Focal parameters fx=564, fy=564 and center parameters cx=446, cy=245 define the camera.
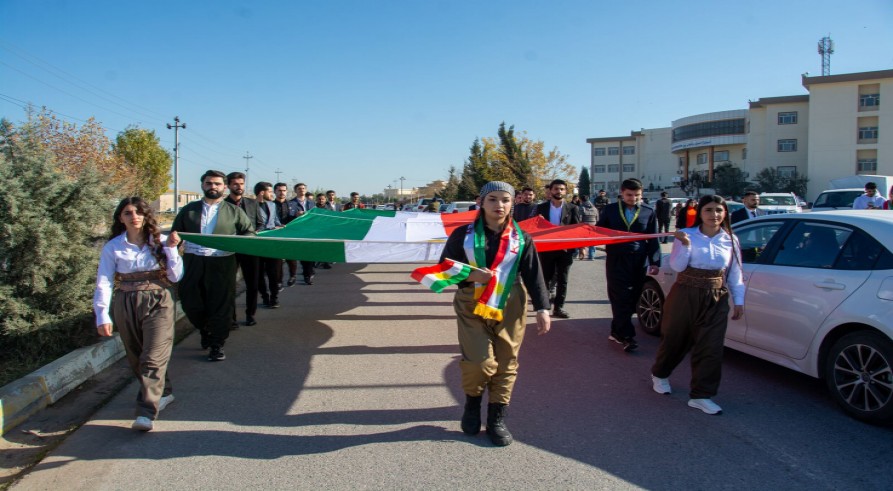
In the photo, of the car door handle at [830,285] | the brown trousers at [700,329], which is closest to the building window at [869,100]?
the car door handle at [830,285]

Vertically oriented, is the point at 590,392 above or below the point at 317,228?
below

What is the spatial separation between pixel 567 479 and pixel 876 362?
2.50 metres

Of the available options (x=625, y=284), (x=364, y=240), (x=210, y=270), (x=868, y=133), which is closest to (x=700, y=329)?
(x=625, y=284)

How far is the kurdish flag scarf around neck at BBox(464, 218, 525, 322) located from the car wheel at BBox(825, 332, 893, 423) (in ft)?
8.51

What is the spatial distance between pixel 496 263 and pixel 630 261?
278cm

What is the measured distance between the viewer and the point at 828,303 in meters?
4.43

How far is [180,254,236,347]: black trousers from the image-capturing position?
19.2ft

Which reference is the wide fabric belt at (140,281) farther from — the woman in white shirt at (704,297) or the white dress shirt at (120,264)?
the woman in white shirt at (704,297)

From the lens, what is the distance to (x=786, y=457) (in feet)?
12.1

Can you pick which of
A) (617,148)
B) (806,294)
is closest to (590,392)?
(806,294)

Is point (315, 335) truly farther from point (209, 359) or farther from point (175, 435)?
point (175, 435)

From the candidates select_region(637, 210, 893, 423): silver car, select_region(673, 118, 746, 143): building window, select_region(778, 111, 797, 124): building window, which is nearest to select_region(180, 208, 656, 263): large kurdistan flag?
select_region(637, 210, 893, 423): silver car

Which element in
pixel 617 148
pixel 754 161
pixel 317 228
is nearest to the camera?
pixel 317 228

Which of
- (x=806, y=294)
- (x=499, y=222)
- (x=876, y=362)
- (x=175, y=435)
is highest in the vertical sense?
(x=499, y=222)
